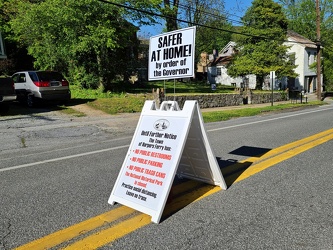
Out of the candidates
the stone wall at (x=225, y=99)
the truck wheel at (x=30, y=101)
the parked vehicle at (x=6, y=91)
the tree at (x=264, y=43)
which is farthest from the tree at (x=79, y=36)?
the tree at (x=264, y=43)

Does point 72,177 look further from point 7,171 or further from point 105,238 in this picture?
point 105,238

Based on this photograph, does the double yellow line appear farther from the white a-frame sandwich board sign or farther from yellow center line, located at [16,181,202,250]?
the white a-frame sandwich board sign

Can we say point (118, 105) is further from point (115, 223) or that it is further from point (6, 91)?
point (115, 223)

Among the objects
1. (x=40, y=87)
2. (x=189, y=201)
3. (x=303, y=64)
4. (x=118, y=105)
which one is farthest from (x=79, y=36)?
(x=303, y=64)

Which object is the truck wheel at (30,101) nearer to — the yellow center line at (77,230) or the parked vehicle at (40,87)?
the parked vehicle at (40,87)

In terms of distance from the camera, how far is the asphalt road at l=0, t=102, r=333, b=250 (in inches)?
114

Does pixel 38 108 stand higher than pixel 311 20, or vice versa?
pixel 311 20

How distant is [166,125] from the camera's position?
370 centimetres

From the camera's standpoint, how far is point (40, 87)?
13820mm

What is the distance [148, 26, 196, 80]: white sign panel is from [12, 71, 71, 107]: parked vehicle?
416 inches

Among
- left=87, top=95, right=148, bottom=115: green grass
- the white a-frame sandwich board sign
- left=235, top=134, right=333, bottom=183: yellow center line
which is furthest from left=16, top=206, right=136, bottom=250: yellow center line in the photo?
A: left=87, top=95, right=148, bottom=115: green grass

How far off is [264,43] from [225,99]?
13417 mm

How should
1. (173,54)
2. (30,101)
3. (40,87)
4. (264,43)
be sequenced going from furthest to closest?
(264,43) → (30,101) → (40,87) → (173,54)

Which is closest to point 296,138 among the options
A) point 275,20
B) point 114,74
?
point 114,74
